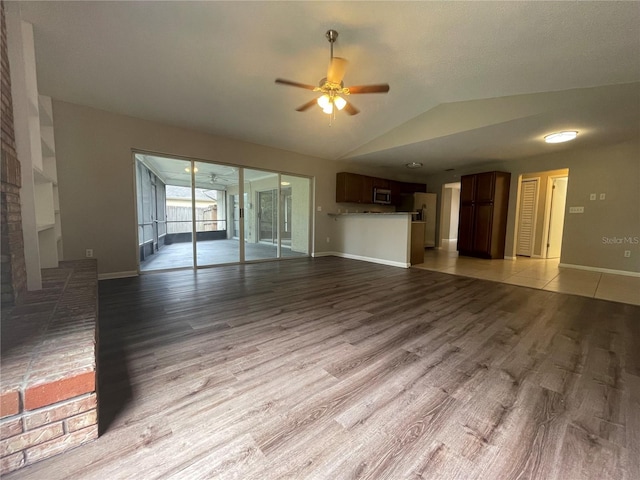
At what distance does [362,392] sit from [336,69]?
9.46ft

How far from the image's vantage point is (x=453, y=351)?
1.98 m

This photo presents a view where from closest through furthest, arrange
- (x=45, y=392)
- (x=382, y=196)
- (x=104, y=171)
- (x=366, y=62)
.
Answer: (x=45, y=392), (x=366, y=62), (x=104, y=171), (x=382, y=196)

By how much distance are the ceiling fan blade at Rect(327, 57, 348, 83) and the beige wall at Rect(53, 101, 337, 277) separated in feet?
9.78

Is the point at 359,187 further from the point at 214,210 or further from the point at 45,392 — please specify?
the point at 45,392

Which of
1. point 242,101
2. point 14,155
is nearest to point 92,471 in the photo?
point 14,155

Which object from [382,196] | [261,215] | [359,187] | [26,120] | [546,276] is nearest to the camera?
[26,120]

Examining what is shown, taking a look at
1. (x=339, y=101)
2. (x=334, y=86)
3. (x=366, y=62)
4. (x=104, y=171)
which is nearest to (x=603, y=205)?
(x=366, y=62)

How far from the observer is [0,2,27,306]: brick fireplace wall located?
67.9 inches

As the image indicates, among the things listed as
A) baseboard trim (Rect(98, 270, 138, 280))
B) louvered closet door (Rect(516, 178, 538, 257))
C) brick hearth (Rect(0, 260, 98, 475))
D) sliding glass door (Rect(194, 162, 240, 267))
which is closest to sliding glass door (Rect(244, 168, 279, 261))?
sliding glass door (Rect(194, 162, 240, 267))

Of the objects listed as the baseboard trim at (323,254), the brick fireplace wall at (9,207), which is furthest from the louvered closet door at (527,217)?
the brick fireplace wall at (9,207)

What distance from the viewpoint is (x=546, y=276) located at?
180 inches

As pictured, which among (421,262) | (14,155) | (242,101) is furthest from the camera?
(421,262)

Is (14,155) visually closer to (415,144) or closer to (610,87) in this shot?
(415,144)

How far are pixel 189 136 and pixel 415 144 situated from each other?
4.21m
